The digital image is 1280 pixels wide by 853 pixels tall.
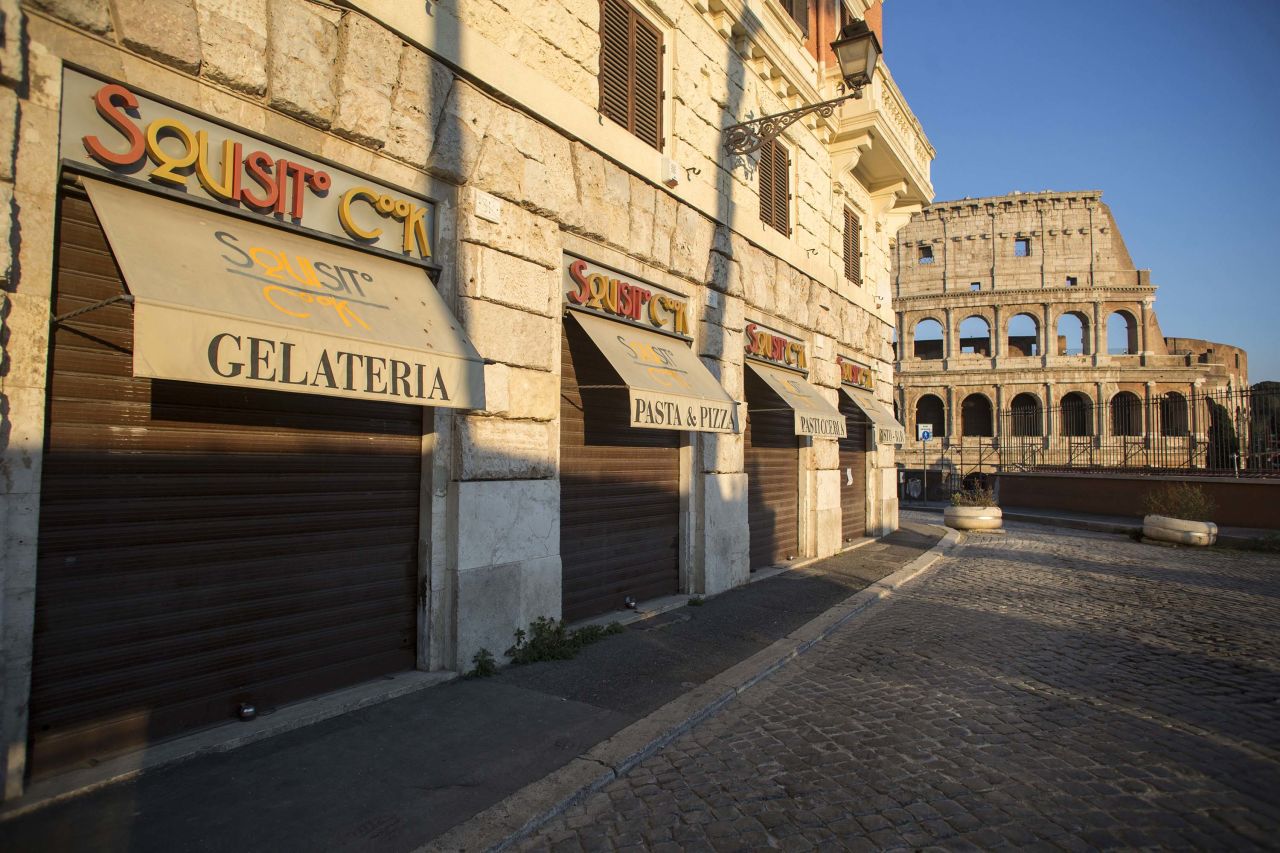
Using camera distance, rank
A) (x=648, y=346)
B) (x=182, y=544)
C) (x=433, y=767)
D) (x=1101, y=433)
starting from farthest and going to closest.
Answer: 1. (x=1101, y=433)
2. (x=648, y=346)
3. (x=182, y=544)
4. (x=433, y=767)

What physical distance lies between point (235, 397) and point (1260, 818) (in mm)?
5902

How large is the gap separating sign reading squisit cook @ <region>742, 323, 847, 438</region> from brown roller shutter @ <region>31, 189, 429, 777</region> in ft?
20.0

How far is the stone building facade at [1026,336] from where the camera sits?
Answer: 4047cm

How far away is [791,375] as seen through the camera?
437 inches

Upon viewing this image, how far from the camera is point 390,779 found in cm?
356

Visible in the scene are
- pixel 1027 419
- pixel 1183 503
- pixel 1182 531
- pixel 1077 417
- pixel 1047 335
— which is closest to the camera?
pixel 1182 531

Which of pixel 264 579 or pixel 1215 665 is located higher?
pixel 264 579

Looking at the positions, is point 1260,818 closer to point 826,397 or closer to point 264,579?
point 264,579


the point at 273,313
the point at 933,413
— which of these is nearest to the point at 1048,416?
the point at 933,413

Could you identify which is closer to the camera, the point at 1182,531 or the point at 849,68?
the point at 849,68

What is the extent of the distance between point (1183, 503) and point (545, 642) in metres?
16.0

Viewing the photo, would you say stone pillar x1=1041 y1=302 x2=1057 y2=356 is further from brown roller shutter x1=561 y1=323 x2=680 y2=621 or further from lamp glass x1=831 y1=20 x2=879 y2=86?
brown roller shutter x1=561 y1=323 x2=680 y2=621

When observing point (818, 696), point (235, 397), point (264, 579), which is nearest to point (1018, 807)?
point (818, 696)

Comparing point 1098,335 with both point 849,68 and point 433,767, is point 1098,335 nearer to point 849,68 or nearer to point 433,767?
point 849,68
